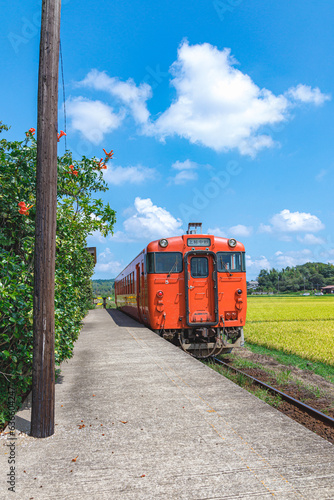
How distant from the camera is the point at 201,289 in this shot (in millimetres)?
10312

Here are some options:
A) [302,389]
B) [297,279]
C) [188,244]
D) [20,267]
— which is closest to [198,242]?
[188,244]

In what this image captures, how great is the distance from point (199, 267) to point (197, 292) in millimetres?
679

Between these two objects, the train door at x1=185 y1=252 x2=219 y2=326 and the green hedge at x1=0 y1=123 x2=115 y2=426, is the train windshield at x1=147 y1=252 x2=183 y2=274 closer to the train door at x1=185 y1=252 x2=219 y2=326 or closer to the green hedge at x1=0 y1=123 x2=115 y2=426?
the train door at x1=185 y1=252 x2=219 y2=326

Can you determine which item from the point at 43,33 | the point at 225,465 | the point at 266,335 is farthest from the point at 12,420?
the point at 266,335

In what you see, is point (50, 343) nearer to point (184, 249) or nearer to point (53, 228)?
point (53, 228)

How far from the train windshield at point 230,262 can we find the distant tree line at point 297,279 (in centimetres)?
14813

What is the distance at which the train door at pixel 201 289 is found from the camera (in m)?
10.1

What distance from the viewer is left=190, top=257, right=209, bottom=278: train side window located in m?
10.4

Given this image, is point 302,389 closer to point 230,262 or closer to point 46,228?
point 230,262

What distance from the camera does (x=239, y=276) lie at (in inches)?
416

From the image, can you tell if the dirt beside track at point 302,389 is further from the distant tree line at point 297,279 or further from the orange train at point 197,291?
the distant tree line at point 297,279

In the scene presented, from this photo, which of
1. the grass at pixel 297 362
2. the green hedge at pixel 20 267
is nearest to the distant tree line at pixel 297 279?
the grass at pixel 297 362

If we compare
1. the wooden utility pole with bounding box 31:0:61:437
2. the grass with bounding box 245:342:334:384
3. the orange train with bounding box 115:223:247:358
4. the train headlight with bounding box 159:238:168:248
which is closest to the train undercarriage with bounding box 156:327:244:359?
the orange train with bounding box 115:223:247:358

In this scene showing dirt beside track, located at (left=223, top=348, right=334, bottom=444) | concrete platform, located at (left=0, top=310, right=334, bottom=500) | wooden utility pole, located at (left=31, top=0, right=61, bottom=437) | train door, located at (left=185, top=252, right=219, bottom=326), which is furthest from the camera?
train door, located at (left=185, top=252, right=219, bottom=326)
